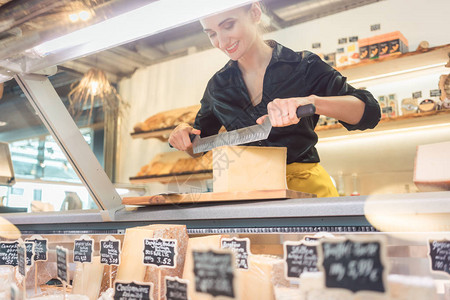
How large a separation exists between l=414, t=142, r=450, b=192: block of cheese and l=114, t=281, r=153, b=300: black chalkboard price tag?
29.2 inches

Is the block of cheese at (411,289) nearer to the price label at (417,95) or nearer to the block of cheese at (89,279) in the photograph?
the block of cheese at (89,279)

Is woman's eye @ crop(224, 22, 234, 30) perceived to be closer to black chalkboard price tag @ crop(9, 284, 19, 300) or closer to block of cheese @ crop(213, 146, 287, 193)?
block of cheese @ crop(213, 146, 287, 193)

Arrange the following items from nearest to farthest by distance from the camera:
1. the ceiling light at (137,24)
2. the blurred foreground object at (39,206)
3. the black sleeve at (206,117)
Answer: the ceiling light at (137,24) < the black sleeve at (206,117) < the blurred foreground object at (39,206)

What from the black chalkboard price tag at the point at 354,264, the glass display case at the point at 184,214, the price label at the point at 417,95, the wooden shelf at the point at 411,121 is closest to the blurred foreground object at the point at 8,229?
the glass display case at the point at 184,214

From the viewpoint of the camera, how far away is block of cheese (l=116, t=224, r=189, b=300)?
115cm

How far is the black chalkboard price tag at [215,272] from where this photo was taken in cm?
77

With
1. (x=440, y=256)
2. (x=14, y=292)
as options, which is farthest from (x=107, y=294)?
(x=440, y=256)

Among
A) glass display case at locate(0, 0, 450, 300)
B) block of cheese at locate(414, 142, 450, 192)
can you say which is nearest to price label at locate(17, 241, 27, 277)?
glass display case at locate(0, 0, 450, 300)

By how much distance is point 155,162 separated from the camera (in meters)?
4.75

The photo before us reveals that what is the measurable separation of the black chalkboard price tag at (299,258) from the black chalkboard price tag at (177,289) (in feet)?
0.71

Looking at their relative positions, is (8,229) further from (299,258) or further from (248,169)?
(299,258)

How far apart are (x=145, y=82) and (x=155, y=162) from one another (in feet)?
3.04

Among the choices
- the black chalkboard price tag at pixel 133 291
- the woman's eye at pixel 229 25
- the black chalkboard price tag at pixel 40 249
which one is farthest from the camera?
the woman's eye at pixel 229 25

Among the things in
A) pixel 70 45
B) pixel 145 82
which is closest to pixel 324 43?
pixel 145 82
